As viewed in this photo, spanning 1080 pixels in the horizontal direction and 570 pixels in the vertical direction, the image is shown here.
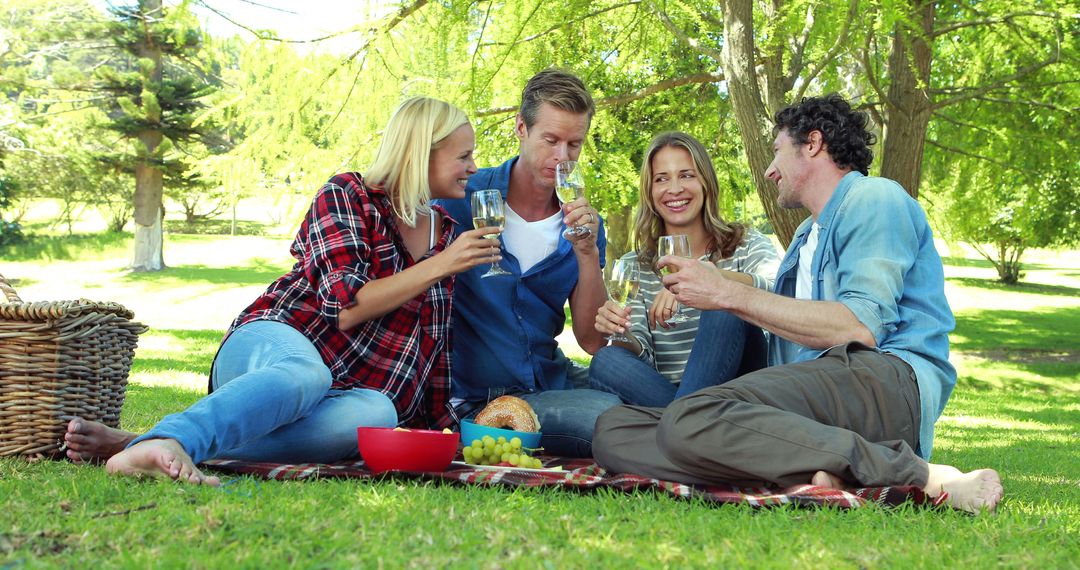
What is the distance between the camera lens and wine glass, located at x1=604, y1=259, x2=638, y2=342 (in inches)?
147

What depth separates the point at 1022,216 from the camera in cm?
1421

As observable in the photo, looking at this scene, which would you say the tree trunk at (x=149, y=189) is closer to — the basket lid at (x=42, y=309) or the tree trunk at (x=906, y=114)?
the tree trunk at (x=906, y=114)

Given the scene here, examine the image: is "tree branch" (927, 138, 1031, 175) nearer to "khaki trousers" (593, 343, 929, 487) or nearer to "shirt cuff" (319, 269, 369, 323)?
"khaki trousers" (593, 343, 929, 487)

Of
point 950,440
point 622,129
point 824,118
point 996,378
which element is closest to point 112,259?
point 622,129

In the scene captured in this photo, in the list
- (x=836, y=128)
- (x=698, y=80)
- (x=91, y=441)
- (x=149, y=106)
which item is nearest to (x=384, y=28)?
(x=698, y=80)

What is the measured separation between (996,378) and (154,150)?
887 inches

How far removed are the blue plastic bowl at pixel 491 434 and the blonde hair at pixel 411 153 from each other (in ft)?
2.93

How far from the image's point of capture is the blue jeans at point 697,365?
13.2 feet

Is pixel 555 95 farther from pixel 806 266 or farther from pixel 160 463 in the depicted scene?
pixel 160 463

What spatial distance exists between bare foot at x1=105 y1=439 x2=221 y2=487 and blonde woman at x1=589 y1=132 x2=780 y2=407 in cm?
174

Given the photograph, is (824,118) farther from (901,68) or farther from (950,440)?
(901,68)

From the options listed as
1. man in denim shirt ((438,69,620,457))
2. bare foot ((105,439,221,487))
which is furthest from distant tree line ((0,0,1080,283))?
bare foot ((105,439,221,487))

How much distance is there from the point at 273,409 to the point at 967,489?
235 cm

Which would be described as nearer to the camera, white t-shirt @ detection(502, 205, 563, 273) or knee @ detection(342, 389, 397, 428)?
knee @ detection(342, 389, 397, 428)
